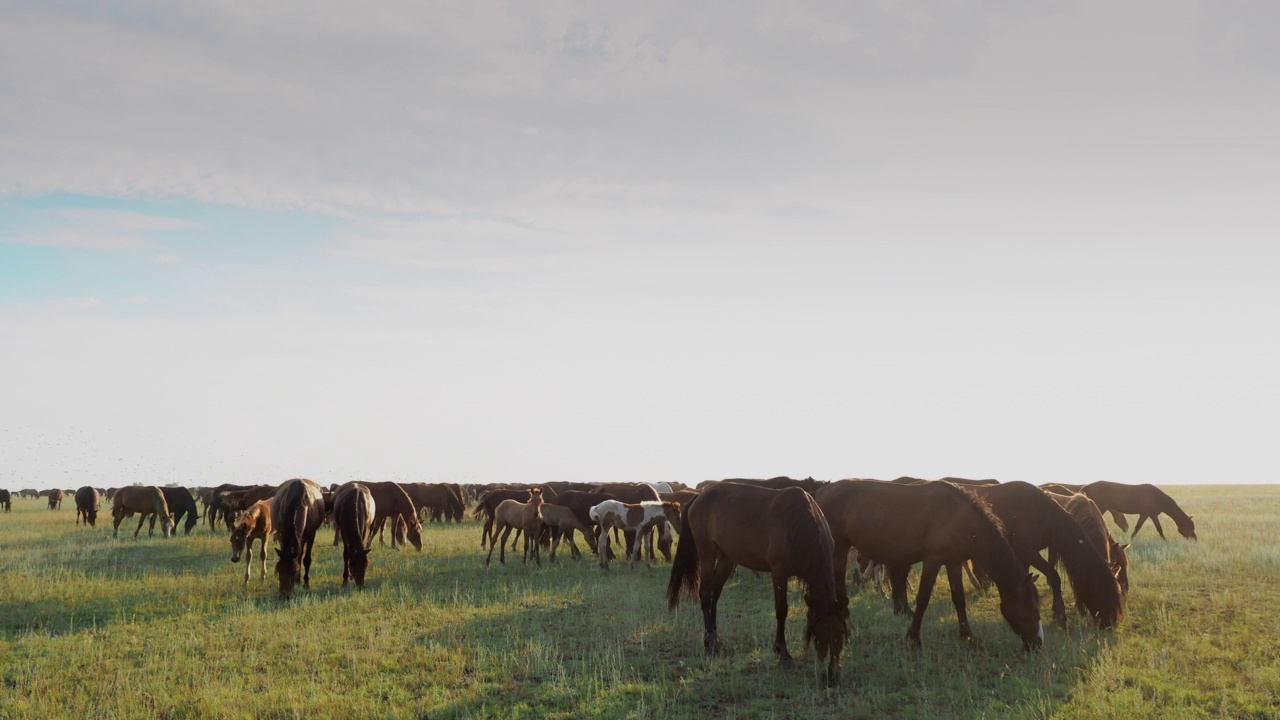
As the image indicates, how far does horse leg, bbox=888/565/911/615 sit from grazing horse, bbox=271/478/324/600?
11.4 m

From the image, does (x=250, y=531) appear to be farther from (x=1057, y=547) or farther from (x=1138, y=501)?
(x=1138, y=501)

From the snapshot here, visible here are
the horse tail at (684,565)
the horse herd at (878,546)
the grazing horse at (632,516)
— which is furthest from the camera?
the grazing horse at (632,516)

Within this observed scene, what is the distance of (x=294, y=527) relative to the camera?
49.9ft

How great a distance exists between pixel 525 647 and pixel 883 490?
580 centimetres

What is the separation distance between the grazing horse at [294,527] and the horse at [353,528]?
0.58 m

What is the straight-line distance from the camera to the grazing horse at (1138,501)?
916 inches

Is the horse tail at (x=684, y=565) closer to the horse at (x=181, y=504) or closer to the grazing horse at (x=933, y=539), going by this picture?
the grazing horse at (x=933, y=539)

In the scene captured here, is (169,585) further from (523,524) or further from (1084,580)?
(1084,580)

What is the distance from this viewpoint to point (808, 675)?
909 cm

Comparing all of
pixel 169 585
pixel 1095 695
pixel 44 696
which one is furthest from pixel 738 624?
pixel 169 585

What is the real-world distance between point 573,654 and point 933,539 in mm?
5309

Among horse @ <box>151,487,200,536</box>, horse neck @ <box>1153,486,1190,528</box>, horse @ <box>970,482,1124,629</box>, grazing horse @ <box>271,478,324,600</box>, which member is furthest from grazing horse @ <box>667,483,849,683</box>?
horse @ <box>151,487,200,536</box>

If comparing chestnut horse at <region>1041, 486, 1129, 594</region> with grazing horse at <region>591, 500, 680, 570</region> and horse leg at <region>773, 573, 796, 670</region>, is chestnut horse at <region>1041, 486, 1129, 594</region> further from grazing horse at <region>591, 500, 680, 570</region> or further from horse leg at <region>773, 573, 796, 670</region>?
grazing horse at <region>591, 500, 680, 570</region>

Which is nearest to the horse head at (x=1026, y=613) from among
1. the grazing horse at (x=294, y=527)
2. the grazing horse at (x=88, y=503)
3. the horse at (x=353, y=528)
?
the horse at (x=353, y=528)
